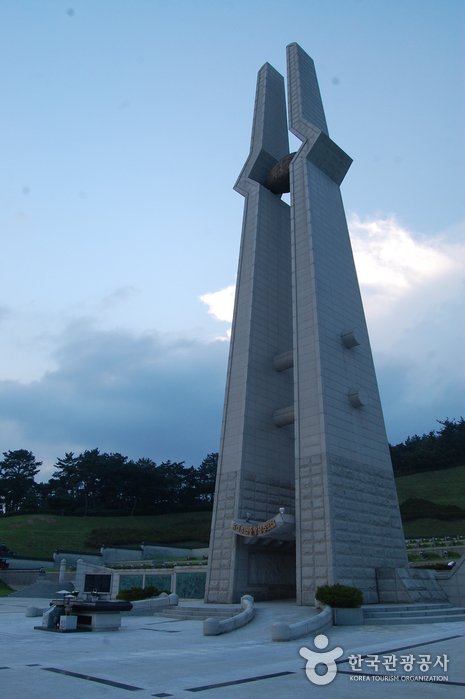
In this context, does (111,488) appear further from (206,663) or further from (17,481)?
(206,663)

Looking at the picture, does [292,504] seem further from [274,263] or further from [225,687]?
[225,687]

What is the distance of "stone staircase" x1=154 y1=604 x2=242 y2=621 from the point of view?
20156 millimetres

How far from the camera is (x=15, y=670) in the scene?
9.80 m

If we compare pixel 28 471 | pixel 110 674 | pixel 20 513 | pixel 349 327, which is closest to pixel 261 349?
pixel 349 327

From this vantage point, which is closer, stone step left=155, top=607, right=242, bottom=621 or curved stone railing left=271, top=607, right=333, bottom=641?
curved stone railing left=271, top=607, right=333, bottom=641

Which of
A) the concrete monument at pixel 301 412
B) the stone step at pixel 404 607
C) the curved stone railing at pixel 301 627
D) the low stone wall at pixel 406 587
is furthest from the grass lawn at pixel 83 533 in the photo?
the curved stone railing at pixel 301 627

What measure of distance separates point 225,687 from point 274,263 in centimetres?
2542

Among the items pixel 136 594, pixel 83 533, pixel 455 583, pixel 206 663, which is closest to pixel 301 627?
pixel 206 663

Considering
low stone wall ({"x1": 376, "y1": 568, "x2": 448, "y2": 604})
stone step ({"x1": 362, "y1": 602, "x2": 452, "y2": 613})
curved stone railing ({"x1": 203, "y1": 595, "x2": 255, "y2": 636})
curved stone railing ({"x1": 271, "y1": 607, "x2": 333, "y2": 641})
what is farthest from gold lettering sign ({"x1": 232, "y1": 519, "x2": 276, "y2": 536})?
curved stone railing ({"x1": 271, "y1": 607, "x2": 333, "y2": 641})

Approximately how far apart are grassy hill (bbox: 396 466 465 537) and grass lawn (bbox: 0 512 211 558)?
73.5 ft

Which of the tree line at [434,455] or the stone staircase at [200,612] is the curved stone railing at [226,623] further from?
the tree line at [434,455]

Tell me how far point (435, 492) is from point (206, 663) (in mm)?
59920

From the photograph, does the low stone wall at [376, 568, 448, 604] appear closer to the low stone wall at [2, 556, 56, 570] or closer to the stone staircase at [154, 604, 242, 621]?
the stone staircase at [154, 604, 242, 621]

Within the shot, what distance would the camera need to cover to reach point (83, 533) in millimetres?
62219
